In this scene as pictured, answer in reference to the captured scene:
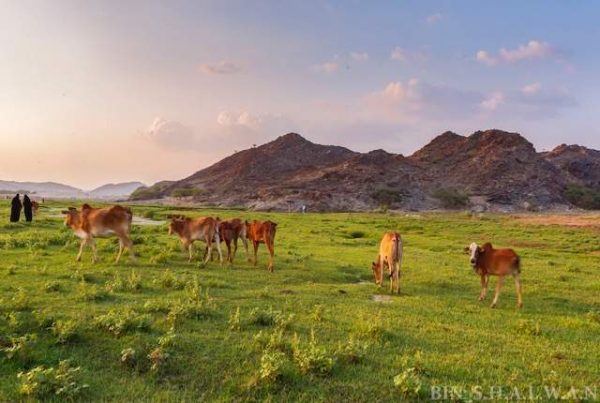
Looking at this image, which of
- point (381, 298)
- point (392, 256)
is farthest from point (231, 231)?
point (381, 298)

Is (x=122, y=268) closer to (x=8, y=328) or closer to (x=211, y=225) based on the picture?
(x=211, y=225)

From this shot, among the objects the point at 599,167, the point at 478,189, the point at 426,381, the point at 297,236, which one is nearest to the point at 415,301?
the point at 426,381

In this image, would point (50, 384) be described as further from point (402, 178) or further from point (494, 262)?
point (402, 178)

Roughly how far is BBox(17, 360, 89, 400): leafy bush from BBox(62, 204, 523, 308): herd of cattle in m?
10.0

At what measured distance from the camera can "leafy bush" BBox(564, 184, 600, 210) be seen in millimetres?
129438

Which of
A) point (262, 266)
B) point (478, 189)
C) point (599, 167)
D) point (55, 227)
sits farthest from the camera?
point (599, 167)

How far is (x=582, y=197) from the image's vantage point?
132 meters

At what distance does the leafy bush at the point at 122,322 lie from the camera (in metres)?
9.17

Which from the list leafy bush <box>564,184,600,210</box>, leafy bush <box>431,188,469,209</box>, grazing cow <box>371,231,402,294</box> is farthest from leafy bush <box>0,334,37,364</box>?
leafy bush <box>564,184,600,210</box>

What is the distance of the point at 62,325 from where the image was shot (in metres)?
9.08

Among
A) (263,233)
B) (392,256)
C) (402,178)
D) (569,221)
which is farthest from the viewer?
(402,178)

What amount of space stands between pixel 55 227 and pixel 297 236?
1468cm

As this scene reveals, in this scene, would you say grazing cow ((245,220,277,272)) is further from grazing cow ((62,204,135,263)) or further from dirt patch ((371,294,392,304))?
dirt patch ((371,294,392,304))

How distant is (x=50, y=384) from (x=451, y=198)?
376 feet
